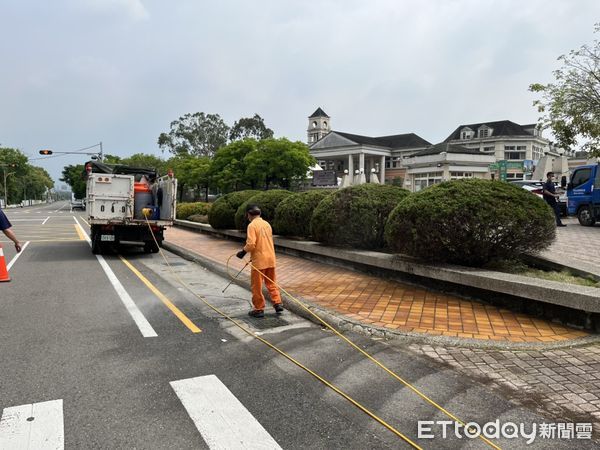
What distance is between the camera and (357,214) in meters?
8.73

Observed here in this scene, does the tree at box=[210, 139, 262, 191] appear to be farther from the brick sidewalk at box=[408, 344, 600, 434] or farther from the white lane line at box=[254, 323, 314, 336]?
the brick sidewalk at box=[408, 344, 600, 434]

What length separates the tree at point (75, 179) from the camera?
302 feet

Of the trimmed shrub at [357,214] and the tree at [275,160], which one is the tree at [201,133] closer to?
the tree at [275,160]

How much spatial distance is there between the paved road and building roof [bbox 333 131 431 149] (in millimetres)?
73486

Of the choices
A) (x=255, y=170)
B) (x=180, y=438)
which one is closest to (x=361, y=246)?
(x=180, y=438)

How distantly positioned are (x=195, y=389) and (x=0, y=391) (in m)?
1.61

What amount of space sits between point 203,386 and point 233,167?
131ft

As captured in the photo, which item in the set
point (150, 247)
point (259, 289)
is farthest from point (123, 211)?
point (259, 289)

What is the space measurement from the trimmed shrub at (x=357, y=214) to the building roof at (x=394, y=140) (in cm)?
6896

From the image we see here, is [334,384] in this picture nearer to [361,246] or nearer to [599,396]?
[599,396]

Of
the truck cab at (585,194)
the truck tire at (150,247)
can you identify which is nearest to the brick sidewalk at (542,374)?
the truck tire at (150,247)

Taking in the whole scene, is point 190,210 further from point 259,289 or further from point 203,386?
point 203,386

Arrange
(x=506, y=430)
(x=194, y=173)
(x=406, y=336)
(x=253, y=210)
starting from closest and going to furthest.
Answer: (x=506, y=430) → (x=406, y=336) → (x=253, y=210) → (x=194, y=173)

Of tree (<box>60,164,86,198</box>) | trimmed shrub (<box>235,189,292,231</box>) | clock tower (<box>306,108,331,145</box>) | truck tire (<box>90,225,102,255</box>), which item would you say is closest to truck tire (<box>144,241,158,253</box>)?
truck tire (<box>90,225,102,255</box>)
